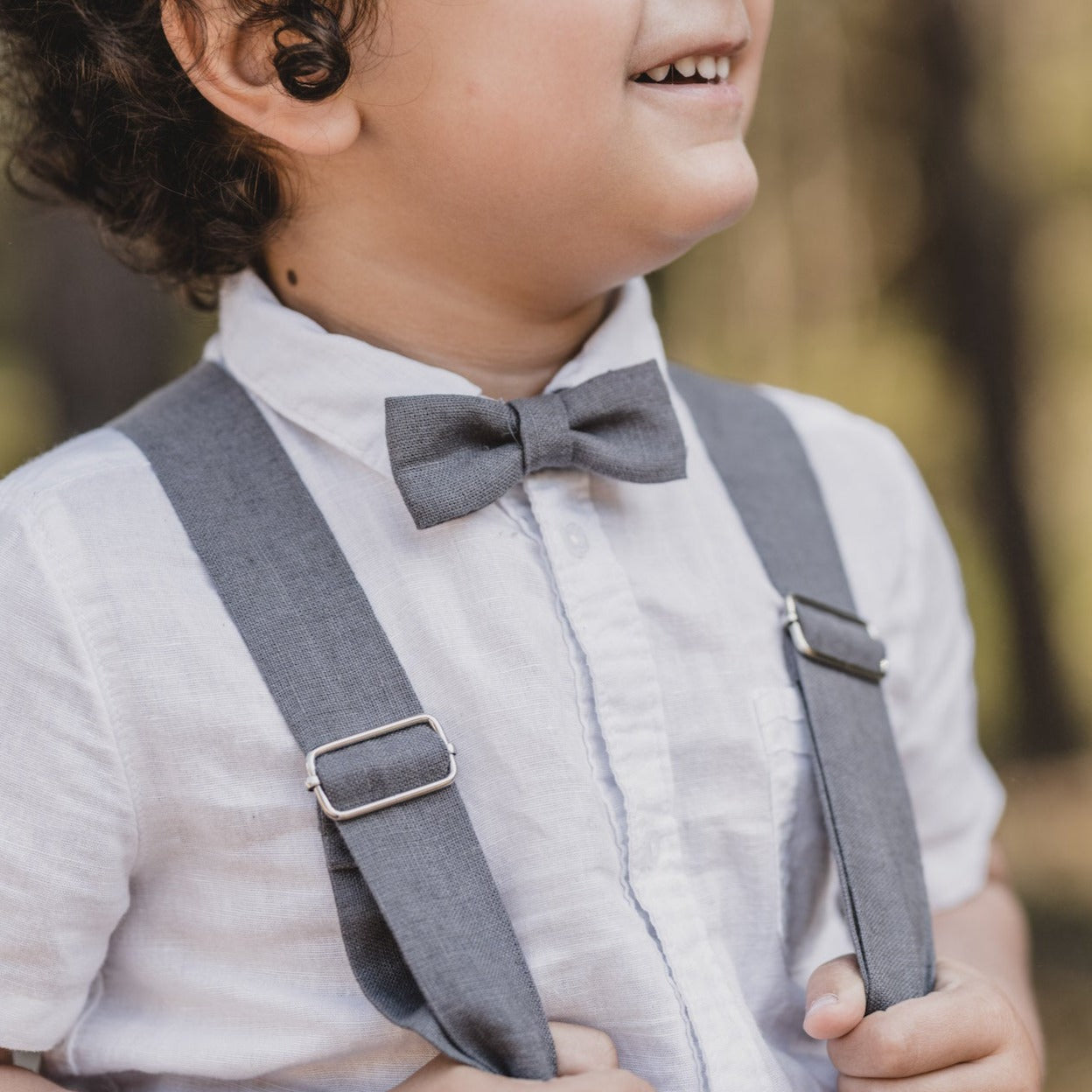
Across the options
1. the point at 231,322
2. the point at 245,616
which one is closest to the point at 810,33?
the point at 231,322

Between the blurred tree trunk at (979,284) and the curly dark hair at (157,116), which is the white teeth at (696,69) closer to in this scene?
the curly dark hair at (157,116)

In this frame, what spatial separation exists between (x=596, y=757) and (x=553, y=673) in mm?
61

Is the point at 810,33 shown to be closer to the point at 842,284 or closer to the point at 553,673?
the point at 842,284

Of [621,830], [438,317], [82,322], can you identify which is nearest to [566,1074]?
[621,830]

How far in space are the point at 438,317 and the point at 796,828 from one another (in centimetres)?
44

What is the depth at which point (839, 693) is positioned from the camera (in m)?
1.00

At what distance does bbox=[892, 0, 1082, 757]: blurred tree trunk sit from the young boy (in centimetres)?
199

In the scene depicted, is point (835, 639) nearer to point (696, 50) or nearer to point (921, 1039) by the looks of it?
point (921, 1039)

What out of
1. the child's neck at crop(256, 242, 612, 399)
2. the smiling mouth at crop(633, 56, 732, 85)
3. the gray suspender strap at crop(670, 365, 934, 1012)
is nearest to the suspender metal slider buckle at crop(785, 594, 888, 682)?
the gray suspender strap at crop(670, 365, 934, 1012)

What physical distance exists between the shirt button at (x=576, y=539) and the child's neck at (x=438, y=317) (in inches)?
5.1

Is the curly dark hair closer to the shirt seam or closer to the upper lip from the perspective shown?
the upper lip

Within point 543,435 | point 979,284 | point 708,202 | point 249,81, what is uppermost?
point 249,81

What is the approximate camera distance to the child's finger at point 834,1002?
882 millimetres

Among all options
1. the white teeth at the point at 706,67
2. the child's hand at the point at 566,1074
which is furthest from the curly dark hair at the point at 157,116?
the child's hand at the point at 566,1074
